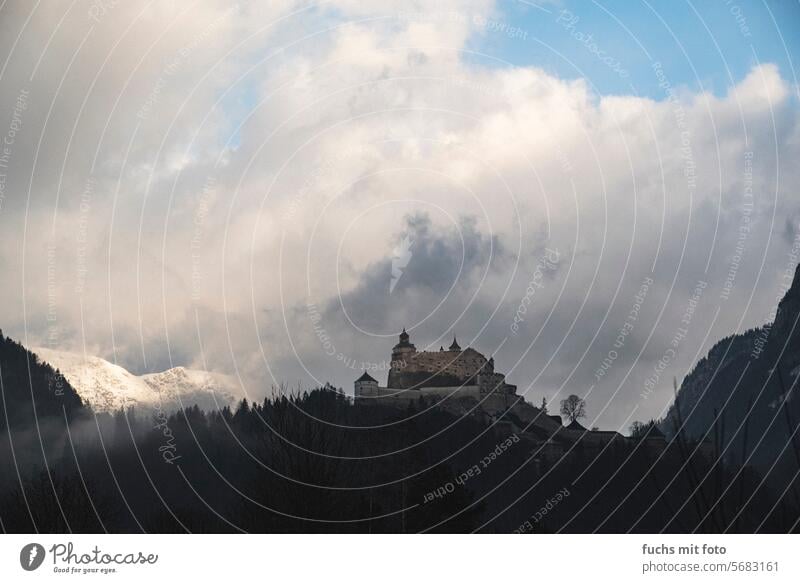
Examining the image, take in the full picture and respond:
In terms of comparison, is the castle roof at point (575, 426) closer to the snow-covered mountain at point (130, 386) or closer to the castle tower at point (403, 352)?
the castle tower at point (403, 352)

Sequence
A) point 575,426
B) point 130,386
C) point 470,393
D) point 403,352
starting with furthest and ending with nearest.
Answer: point 470,393 < point 403,352 < point 575,426 < point 130,386

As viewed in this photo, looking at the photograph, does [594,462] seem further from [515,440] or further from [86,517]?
[86,517]

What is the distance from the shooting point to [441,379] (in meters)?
78.3

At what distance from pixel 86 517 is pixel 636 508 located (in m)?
40.1

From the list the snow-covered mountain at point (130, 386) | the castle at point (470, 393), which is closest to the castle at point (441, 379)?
the castle at point (470, 393)

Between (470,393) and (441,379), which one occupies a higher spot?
(441,379)

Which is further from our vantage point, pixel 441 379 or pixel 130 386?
pixel 441 379

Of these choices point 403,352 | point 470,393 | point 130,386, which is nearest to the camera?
point 130,386

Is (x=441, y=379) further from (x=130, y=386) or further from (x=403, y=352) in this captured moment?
(x=130, y=386)

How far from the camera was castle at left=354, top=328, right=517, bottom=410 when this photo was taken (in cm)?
7525

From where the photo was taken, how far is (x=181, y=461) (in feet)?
148

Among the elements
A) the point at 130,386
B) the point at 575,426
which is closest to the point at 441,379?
the point at 575,426

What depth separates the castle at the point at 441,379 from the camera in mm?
75250

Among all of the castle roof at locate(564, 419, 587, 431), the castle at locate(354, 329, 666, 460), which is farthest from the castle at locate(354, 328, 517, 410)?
the castle roof at locate(564, 419, 587, 431)
